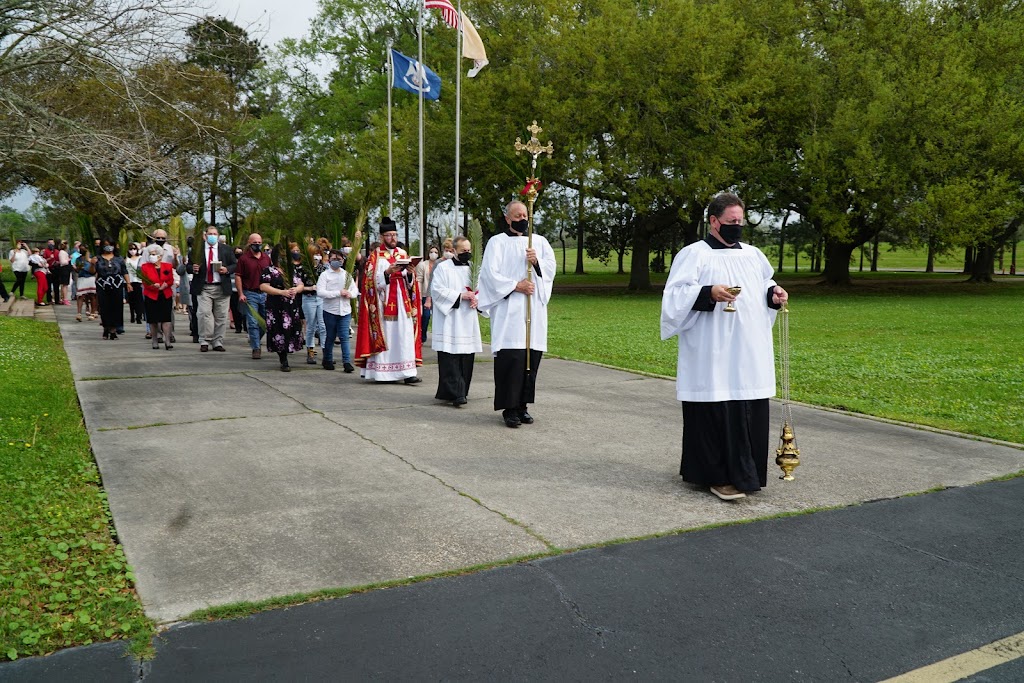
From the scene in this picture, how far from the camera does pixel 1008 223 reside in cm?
3725

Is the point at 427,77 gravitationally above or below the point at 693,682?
above

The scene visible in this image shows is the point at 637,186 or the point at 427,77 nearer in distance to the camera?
the point at 427,77

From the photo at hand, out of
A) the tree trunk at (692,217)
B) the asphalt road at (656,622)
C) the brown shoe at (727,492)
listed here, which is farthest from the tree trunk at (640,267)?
the asphalt road at (656,622)

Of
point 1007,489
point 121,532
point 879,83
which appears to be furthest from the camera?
point 879,83

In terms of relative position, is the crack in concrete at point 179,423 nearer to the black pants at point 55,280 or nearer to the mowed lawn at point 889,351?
the mowed lawn at point 889,351

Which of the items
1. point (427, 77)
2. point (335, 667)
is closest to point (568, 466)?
point (335, 667)

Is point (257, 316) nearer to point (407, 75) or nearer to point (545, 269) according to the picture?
point (545, 269)

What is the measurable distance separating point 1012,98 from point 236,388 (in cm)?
3158

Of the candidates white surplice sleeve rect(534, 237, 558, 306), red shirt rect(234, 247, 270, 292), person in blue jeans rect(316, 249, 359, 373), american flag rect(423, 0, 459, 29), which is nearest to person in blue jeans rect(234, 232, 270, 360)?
red shirt rect(234, 247, 270, 292)

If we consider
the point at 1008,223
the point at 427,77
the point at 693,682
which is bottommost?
the point at 693,682

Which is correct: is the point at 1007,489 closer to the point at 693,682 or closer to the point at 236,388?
the point at 693,682

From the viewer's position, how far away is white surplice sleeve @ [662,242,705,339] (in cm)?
592

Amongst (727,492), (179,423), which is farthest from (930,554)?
(179,423)

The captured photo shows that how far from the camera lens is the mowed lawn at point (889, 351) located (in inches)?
375
